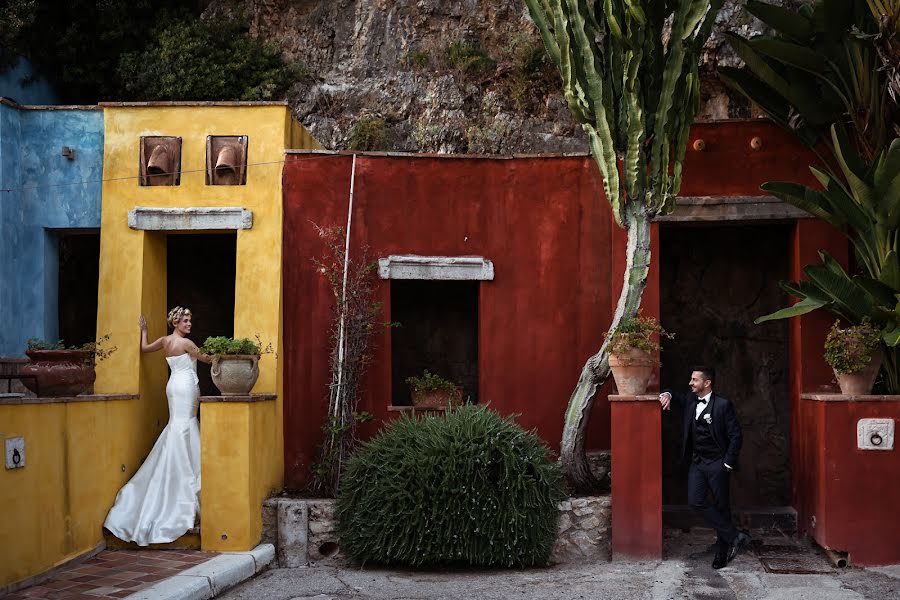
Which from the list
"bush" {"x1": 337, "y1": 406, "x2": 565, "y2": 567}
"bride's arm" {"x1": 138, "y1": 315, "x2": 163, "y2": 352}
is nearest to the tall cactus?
"bush" {"x1": 337, "y1": 406, "x2": 565, "y2": 567}

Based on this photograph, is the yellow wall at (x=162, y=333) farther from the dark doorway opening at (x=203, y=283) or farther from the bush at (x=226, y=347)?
the dark doorway opening at (x=203, y=283)

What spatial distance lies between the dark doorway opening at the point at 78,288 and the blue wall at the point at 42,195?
1281mm

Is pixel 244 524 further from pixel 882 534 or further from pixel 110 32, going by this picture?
pixel 110 32

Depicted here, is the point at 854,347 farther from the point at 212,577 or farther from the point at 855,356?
the point at 212,577

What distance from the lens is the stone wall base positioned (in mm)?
8906

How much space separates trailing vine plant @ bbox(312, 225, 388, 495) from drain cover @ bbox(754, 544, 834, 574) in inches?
161

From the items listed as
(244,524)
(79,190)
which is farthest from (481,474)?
(79,190)

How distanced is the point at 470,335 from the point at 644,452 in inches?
140

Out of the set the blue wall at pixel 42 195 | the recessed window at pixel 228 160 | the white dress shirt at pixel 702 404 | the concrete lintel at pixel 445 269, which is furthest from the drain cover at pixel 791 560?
the blue wall at pixel 42 195

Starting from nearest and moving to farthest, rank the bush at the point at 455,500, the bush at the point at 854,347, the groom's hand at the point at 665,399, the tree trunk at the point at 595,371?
the bush at the point at 455,500, the bush at the point at 854,347, the groom's hand at the point at 665,399, the tree trunk at the point at 595,371

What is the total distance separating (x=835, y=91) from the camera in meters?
9.29

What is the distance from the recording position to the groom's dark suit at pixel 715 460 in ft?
28.1

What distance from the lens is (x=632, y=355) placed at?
29.1ft

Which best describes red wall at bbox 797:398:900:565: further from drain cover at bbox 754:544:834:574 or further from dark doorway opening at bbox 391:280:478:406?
dark doorway opening at bbox 391:280:478:406
